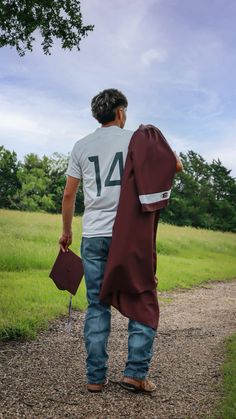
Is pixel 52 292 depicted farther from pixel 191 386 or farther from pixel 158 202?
pixel 158 202

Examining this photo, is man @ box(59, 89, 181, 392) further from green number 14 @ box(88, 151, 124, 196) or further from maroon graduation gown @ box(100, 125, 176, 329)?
maroon graduation gown @ box(100, 125, 176, 329)

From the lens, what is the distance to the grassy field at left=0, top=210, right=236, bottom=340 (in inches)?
263

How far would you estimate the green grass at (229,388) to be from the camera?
3.47 m

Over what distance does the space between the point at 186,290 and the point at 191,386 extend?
6.96 meters

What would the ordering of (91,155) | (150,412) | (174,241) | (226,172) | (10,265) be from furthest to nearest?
1. (226,172)
2. (174,241)
3. (10,265)
4. (91,155)
5. (150,412)

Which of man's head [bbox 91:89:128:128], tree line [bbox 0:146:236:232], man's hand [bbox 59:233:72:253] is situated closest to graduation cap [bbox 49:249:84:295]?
man's hand [bbox 59:233:72:253]

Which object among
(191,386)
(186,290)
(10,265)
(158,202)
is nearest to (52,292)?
(10,265)

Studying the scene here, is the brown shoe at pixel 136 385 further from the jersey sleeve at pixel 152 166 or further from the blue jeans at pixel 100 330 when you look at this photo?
the jersey sleeve at pixel 152 166

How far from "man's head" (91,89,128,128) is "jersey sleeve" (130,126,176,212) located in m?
0.28

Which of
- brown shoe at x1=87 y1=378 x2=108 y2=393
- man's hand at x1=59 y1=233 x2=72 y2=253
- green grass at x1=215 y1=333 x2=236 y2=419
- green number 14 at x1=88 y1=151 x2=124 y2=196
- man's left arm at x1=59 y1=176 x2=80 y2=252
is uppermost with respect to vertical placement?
green number 14 at x1=88 y1=151 x2=124 y2=196

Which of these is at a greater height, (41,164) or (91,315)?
(41,164)

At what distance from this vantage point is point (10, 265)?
1089 cm

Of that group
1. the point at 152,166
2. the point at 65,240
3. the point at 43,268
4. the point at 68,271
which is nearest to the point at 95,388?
the point at 68,271

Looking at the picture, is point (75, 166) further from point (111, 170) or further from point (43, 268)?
point (43, 268)
